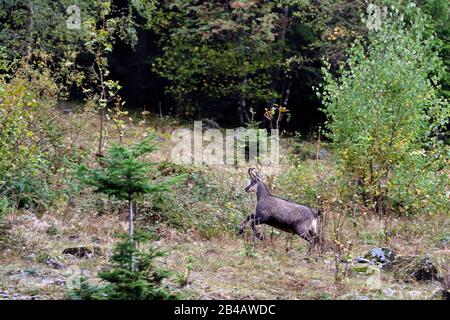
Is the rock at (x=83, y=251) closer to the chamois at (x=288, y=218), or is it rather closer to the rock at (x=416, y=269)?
the chamois at (x=288, y=218)

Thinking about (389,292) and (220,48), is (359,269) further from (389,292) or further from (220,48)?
(220,48)

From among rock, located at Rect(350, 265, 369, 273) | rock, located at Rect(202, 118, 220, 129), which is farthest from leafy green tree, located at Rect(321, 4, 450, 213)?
rock, located at Rect(202, 118, 220, 129)

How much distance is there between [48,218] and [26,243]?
1440 millimetres

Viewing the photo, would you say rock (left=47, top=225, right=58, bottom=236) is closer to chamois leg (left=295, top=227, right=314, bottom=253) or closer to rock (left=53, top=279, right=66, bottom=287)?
rock (left=53, top=279, right=66, bottom=287)

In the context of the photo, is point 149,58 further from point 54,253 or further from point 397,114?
point 54,253

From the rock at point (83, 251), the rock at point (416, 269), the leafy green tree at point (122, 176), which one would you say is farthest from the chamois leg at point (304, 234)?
the leafy green tree at point (122, 176)

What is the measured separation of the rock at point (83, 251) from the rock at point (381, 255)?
145 inches

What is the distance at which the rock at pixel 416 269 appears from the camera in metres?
8.38

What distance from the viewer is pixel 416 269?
333 inches

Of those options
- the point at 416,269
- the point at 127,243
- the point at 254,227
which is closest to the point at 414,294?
the point at 416,269

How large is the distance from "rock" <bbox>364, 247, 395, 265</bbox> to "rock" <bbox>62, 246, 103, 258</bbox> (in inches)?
145

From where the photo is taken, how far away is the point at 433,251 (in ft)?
Result: 32.7

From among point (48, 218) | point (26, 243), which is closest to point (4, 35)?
point (48, 218)

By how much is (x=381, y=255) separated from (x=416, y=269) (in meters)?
0.75
